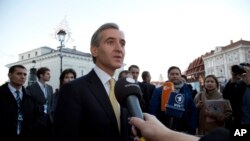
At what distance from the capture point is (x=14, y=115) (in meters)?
3.81

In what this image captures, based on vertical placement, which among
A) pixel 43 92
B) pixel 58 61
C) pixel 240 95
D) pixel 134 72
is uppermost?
pixel 58 61

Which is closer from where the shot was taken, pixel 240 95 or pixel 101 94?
pixel 101 94

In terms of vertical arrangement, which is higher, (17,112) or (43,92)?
(43,92)

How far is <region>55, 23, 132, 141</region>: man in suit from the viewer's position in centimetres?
172

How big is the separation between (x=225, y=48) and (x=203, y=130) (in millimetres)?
74354

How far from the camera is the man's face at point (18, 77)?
14.4 ft

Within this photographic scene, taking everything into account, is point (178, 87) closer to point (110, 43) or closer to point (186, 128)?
point (186, 128)

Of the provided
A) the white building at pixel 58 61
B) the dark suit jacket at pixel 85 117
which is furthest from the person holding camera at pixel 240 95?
the white building at pixel 58 61

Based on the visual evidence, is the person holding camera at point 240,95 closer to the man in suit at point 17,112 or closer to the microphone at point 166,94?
the microphone at point 166,94

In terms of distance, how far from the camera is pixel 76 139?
1683mm

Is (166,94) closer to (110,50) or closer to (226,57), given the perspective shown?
(110,50)

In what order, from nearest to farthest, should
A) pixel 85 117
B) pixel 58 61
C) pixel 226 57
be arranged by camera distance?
pixel 85 117, pixel 58 61, pixel 226 57

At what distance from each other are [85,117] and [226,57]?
77.5 m

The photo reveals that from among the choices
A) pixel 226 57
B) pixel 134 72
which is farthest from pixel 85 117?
pixel 226 57
